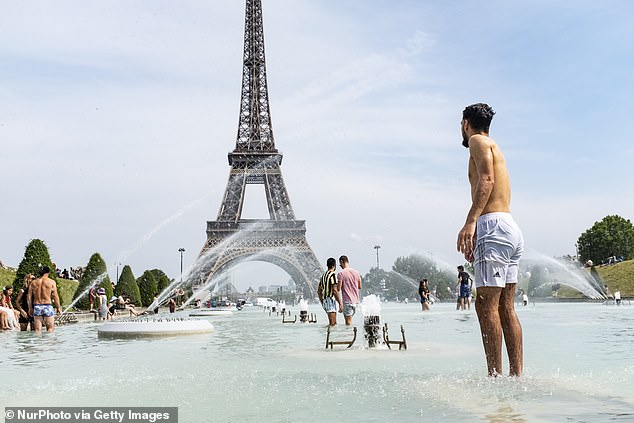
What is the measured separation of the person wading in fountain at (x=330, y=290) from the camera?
52.8 feet

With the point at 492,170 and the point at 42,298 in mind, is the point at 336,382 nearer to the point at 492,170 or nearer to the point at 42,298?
the point at 492,170

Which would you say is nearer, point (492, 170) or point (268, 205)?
point (492, 170)

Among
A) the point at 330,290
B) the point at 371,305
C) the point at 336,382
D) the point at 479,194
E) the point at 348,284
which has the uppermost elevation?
the point at 479,194

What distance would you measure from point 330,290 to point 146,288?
44255 mm

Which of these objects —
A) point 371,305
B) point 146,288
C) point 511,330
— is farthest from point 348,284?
point 146,288

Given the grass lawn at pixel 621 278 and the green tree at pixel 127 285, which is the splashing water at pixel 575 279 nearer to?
the grass lawn at pixel 621 278

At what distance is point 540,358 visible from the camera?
28.8ft

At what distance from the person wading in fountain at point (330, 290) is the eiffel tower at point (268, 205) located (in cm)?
4649

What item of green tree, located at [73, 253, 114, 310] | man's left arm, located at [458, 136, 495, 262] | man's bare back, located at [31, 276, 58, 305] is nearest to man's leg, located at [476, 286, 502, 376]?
man's left arm, located at [458, 136, 495, 262]

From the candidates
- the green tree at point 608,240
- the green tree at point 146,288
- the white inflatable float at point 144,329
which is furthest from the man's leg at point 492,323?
the green tree at point 608,240

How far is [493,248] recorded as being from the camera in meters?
6.33

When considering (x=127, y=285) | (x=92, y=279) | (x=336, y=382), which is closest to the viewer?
(x=336, y=382)

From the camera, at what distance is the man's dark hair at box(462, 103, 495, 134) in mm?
6816

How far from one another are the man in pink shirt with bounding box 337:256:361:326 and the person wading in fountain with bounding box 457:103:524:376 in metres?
9.28
